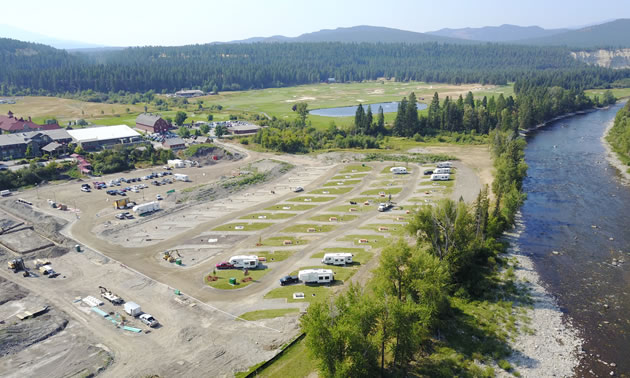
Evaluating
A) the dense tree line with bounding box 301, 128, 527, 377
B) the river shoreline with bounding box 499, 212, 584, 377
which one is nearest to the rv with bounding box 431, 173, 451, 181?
the dense tree line with bounding box 301, 128, 527, 377

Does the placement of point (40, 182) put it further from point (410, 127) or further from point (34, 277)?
point (410, 127)

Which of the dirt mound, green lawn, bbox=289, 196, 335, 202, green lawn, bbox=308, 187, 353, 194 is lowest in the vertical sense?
the dirt mound

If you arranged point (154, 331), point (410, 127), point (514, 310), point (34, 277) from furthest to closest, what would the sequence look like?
point (410, 127), point (34, 277), point (514, 310), point (154, 331)

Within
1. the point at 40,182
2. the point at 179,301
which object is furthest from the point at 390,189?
the point at 40,182

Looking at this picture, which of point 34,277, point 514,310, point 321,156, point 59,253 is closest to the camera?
point 514,310

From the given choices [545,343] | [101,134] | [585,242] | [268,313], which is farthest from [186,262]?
[101,134]

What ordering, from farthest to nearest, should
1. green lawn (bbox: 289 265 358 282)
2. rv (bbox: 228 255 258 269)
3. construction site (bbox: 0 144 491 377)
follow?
rv (bbox: 228 255 258 269) → green lawn (bbox: 289 265 358 282) → construction site (bbox: 0 144 491 377)

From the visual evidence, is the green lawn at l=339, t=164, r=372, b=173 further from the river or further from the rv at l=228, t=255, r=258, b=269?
the rv at l=228, t=255, r=258, b=269
